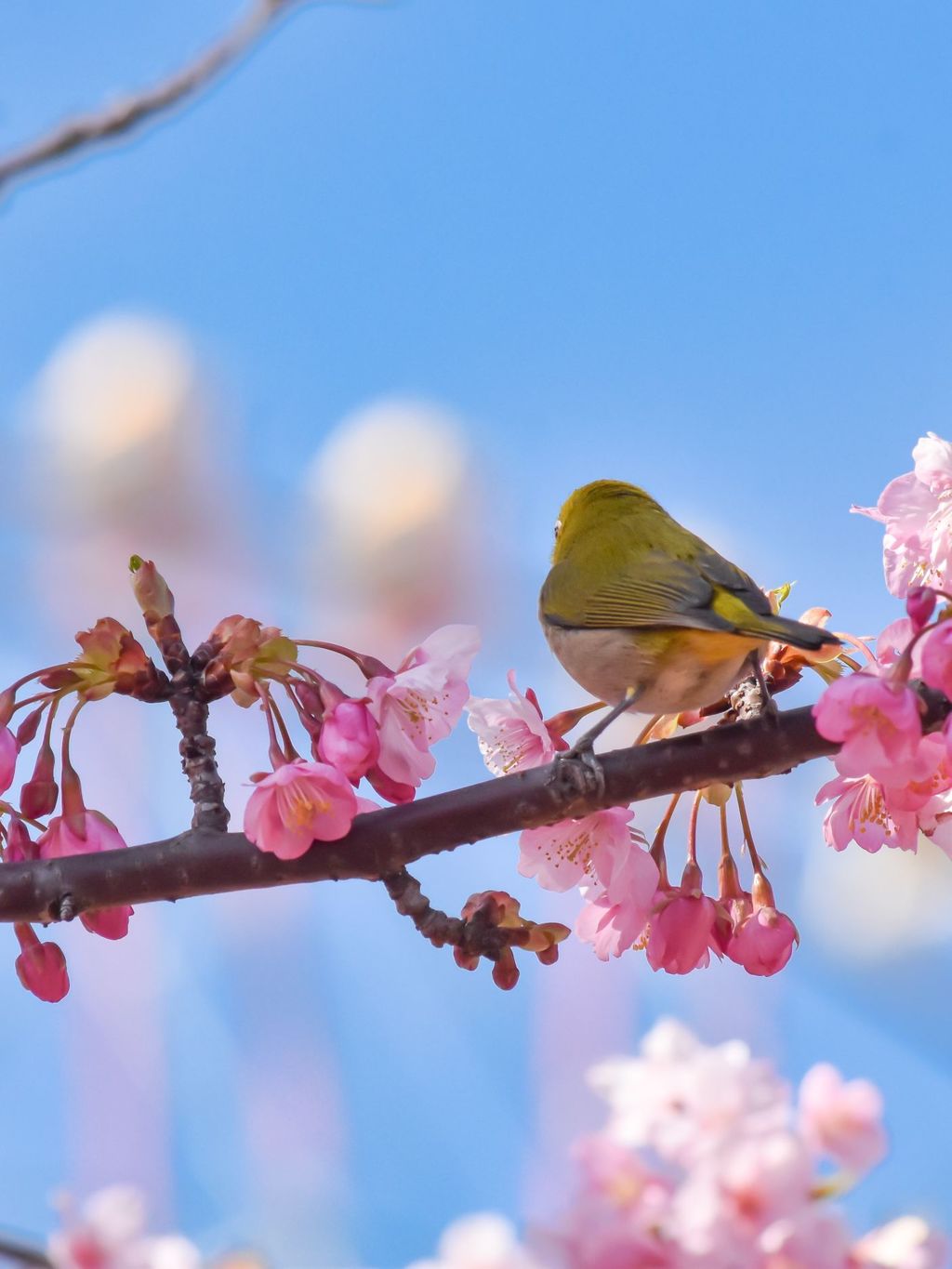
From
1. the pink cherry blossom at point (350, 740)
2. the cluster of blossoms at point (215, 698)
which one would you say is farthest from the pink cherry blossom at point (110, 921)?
the pink cherry blossom at point (350, 740)

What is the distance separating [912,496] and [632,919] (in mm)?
1123

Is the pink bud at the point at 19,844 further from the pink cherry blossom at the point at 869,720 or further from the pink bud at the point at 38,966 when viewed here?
the pink cherry blossom at the point at 869,720

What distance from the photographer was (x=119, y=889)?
2.66m

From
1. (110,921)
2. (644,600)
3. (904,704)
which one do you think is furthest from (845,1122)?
(644,600)

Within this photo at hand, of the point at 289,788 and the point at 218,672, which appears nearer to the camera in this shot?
the point at 289,788

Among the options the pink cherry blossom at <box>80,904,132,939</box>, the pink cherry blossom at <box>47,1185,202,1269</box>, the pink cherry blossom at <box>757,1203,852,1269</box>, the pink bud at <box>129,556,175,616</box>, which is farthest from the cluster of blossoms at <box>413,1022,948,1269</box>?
the pink bud at <box>129,556,175,616</box>

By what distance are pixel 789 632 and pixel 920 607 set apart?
54 cm

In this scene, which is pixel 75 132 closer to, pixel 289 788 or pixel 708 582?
pixel 289 788

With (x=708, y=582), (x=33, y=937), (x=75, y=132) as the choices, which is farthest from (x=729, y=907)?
(x=75, y=132)

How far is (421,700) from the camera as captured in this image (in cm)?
284

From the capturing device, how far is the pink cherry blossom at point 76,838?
2748 millimetres

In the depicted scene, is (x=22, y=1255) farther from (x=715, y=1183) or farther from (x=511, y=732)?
(x=511, y=732)

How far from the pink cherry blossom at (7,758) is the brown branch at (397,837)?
0.16 metres

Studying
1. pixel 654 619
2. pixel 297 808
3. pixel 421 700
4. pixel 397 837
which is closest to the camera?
pixel 297 808
